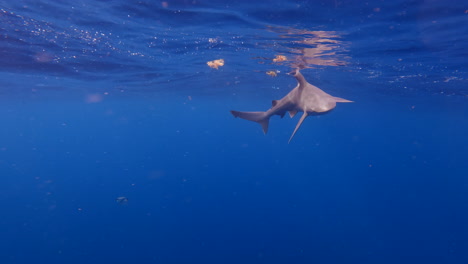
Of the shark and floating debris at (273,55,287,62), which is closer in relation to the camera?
the shark

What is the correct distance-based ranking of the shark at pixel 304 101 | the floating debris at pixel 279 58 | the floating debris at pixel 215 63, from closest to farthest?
the shark at pixel 304 101 → the floating debris at pixel 279 58 → the floating debris at pixel 215 63

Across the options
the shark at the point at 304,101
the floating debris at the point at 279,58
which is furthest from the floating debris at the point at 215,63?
the shark at the point at 304,101

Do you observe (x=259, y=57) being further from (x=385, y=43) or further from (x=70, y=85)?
(x=70, y=85)

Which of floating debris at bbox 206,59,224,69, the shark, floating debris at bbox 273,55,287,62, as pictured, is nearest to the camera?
the shark

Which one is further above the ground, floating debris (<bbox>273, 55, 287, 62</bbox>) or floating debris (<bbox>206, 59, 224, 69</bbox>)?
floating debris (<bbox>273, 55, 287, 62</bbox>)

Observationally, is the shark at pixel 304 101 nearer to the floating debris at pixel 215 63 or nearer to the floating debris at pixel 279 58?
the floating debris at pixel 279 58

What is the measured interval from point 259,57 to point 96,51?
870cm

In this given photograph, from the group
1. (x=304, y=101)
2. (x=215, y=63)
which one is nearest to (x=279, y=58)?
(x=215, y=63)

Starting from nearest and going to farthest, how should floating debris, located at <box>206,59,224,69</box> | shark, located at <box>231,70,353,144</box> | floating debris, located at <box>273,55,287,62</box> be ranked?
shark, located at <box>231,70,353,144</box> → floating debris, located at <box>273,55,287,62</box> → floating debris, located at <box>206,59,224,69</box>

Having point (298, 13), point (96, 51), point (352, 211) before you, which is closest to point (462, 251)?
point (352, 211)

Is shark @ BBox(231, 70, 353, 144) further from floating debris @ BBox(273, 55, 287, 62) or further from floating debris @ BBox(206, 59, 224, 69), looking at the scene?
floating debris @ BBox(206, 59, 224, 69)

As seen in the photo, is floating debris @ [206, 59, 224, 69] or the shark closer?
the shark

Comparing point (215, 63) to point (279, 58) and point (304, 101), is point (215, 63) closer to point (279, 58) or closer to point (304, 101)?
point (279, 58)

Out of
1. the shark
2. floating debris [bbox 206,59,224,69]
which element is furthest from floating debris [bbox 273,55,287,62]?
the shark
